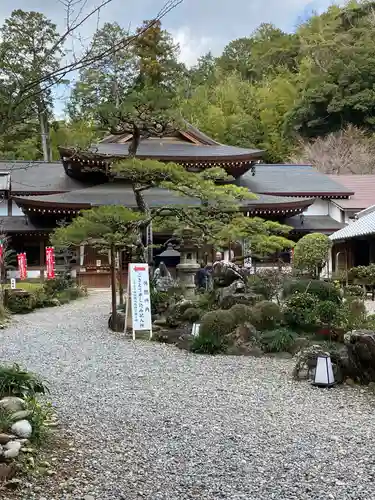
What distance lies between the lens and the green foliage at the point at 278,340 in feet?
24.4

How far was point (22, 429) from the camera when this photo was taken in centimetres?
332

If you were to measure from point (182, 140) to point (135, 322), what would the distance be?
1582cm

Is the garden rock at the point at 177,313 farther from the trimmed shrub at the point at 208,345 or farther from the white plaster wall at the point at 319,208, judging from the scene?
the white plaster wall at the point at 319,208

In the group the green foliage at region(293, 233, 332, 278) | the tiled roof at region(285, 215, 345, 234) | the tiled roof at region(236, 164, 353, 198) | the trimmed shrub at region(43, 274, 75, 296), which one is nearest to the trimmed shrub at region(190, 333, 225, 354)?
the trimmed shrub at region(43, 274, 75, 296)

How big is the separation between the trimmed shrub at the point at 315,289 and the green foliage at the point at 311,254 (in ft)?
19.0

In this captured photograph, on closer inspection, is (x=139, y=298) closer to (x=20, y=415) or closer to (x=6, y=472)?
(x=20, y=415)

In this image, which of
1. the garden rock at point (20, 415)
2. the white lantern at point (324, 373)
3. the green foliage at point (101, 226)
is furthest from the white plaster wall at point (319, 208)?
the garden rock at point (20, 415)

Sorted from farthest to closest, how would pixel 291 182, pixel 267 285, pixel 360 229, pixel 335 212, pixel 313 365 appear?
pixel 291 182 < pixel 335 212 < pixel 360 229 < pixel 267 285 < pixel 313 365

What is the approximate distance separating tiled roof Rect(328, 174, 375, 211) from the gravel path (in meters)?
17.7

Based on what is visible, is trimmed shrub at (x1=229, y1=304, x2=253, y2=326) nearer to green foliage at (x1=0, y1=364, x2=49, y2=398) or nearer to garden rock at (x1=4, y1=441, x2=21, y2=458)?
green foliage at (x1=0, y1=364, x2=49, y2=398)

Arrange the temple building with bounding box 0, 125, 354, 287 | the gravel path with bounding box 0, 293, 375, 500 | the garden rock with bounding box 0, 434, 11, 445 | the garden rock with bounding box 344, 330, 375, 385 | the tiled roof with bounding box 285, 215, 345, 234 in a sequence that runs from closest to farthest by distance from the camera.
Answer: the gravel path with bounding box 0, 293, 375, 500 < the garden rock with bounding box 0, 434, 11, 445 < the garden rock with bounding box 344, 330, 375, 385 < the temple building with bounding box 0, 125, 354, 287 < the tiled roof with bounding box 285, 215, 345, 234

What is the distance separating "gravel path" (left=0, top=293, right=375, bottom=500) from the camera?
119 inches

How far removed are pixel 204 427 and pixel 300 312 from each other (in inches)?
166

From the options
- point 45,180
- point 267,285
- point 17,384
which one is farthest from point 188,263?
point 45,180
